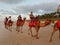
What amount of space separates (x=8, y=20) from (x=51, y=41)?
705 centimetres

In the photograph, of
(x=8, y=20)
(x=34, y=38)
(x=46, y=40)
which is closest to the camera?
(x=46, y=40)

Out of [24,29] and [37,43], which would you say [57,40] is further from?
[24,29]

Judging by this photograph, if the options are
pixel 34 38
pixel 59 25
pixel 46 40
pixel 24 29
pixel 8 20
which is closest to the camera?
pixel 59 25

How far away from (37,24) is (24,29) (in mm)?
4969

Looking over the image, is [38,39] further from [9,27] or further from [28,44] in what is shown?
[9,27]

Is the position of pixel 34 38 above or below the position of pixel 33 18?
below

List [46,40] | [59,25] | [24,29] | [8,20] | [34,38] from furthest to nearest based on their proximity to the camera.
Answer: [8,20]
[24,29]
[34,38]
[46,40]
[59,25]

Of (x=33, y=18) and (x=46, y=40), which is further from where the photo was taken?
(x=33, y=18)

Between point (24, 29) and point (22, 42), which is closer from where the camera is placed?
point (22, 42)

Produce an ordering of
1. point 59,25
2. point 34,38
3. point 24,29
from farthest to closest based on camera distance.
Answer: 1. point 24,29
2. point 34,38
3. point 59,25

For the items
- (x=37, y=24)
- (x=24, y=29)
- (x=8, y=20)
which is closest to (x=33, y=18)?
(x=37, y=24)

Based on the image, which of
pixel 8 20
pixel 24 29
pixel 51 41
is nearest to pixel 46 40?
pixel 51 41

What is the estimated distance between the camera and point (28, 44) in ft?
37.3

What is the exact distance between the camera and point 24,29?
1698cm
